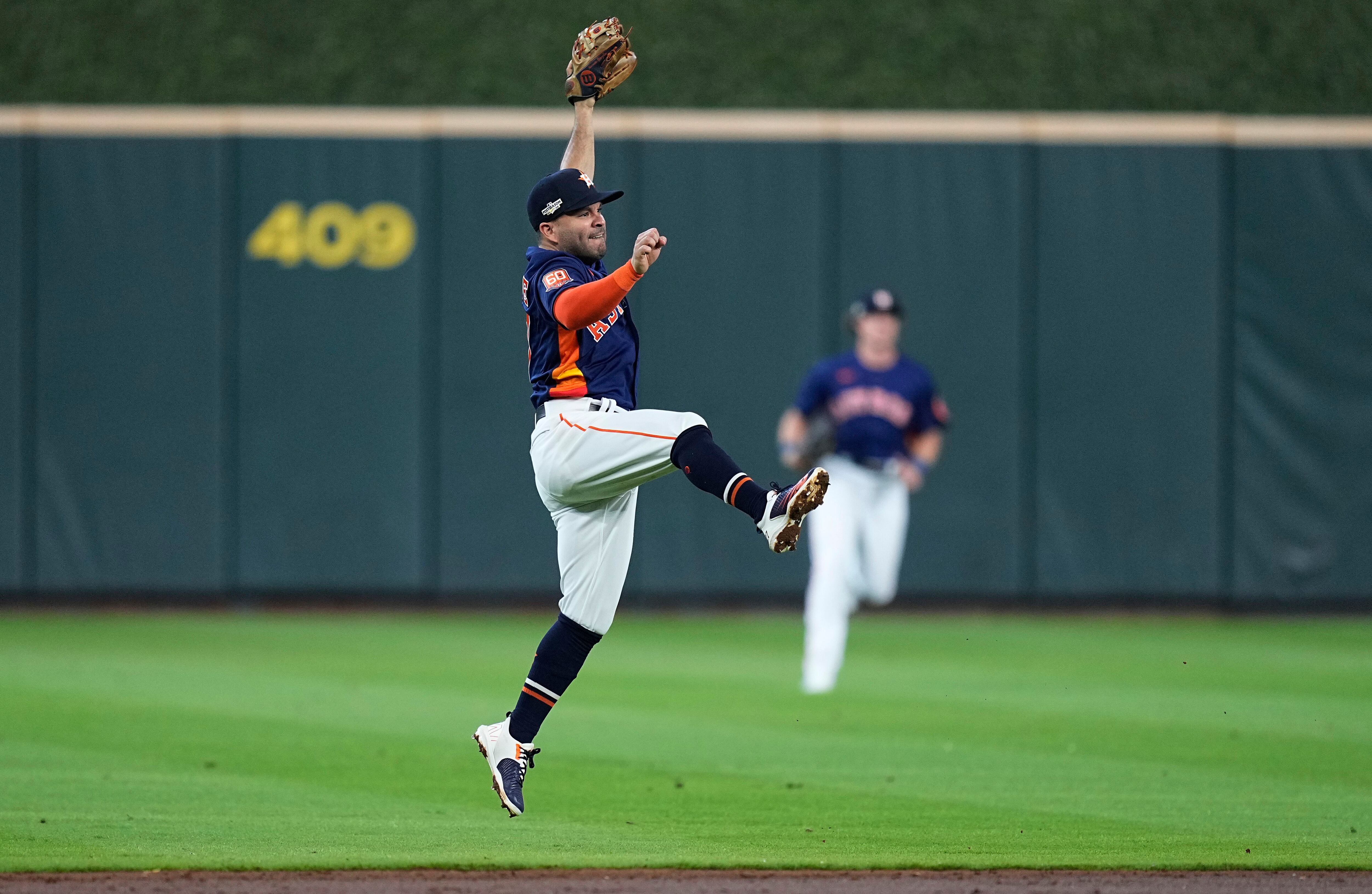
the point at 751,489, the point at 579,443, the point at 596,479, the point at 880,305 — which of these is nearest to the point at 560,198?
the point at 579,443

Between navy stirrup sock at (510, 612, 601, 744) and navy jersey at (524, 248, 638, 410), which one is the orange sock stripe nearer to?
navy stirrup sock at (510, 612, 601, 744)

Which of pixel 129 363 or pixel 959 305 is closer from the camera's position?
pixel 129 363

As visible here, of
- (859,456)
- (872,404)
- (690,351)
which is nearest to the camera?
(859,456)

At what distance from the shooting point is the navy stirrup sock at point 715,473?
5055 mm

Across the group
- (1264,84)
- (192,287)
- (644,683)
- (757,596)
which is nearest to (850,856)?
(644,683)

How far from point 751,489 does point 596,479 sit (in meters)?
0.55

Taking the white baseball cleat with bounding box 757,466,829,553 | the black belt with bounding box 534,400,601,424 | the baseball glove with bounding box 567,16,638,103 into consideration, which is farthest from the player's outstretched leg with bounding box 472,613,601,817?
the baseball glove with bounding box 567,16,638,103

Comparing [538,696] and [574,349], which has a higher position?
[574,349]

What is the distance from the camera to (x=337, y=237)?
543 inches

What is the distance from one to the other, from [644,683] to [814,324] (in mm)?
4799

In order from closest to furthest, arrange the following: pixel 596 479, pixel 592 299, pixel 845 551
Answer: pixel 592 299 → pixel 596 479 → pixel 845 551

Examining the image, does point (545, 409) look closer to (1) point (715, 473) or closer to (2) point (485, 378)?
(1) point (715, 473)

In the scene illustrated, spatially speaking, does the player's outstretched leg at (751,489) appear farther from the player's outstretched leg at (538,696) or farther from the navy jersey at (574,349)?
the player's outstretched leg at (538,696)

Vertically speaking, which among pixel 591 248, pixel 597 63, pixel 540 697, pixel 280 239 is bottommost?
pixel 540 697
